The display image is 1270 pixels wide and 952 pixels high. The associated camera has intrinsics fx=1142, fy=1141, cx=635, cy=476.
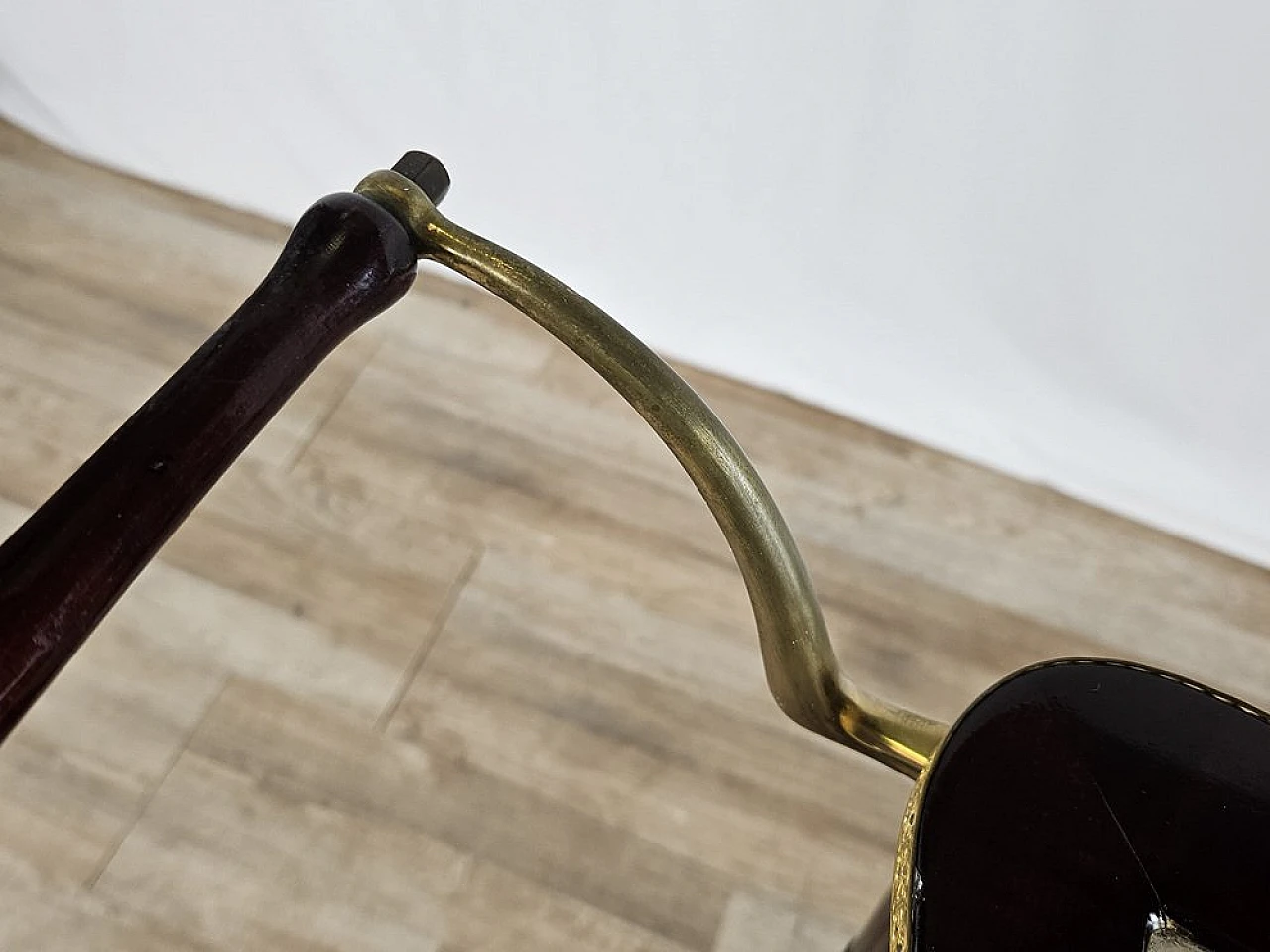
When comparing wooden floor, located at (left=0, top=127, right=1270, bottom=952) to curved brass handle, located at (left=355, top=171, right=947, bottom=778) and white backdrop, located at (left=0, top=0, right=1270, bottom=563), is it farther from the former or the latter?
curved brass handle, located at (left=355, top=171, right=947, bottom=778)

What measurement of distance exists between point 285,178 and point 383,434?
499 millimetres

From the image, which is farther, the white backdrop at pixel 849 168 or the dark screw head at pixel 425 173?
the white backdrop at pixel 849 168

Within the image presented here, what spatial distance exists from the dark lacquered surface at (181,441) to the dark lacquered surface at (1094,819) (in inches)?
13.1

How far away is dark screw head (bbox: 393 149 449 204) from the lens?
0.47m

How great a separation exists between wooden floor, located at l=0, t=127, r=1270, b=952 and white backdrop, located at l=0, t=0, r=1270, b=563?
100 millimetres

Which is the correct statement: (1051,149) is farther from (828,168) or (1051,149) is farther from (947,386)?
(947,386)

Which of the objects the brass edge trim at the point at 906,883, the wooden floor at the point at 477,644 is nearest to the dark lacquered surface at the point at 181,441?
the brass edge trim at the point at 906,883

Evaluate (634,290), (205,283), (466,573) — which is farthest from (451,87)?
(466,573)

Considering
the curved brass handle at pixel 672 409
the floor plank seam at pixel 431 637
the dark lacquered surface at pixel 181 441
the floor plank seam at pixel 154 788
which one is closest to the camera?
the dark lacquered surface at pixel 181 441

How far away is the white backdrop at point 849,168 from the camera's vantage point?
1.17 meters

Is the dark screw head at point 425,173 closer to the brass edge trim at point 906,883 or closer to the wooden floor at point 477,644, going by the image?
the brass edge trim at point 906,883

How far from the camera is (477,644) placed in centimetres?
130

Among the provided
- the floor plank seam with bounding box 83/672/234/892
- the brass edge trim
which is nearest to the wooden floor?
the floor plank seam with bounding box 83/672/234/892

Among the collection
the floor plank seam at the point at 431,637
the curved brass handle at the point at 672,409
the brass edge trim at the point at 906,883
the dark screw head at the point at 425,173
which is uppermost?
the dark screw head at the point at 425,173
